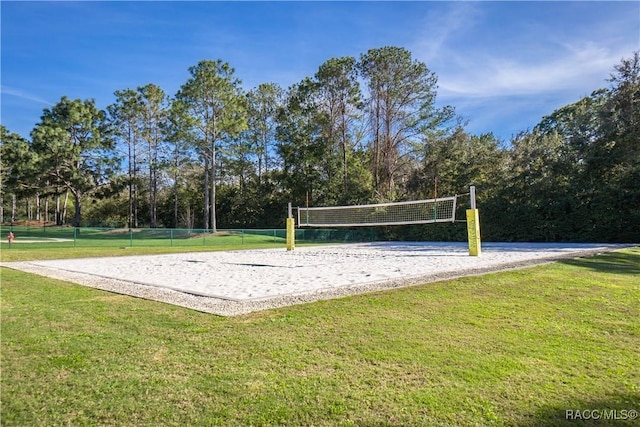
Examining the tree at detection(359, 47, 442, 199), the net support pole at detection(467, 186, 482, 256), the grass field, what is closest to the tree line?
Result: the tree at detection(359, 47, 442, 199)

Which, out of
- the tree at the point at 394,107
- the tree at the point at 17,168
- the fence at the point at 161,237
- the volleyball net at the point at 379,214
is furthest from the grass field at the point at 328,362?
the tree at the point at 17,168

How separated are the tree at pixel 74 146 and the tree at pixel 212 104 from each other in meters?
11.7

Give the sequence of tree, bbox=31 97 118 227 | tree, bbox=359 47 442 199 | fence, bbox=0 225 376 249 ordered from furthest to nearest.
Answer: tree, bbox=31 97 118 227 < tree, bbox=359 47 442 199 < fence, bbox=0 225 376 249

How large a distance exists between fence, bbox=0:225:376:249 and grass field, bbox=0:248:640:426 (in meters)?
16.0

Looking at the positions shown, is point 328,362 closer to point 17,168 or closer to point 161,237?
point 161,237

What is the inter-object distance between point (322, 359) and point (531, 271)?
6.42 meters

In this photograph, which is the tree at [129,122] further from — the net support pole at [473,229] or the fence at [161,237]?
the net support pole at [473,229]

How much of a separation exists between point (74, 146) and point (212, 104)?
13946 millimetres

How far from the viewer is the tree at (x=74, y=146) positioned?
32.4 m

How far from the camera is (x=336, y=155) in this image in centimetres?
3123

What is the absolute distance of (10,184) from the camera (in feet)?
109

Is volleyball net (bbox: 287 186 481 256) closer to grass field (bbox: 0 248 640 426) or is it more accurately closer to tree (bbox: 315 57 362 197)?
tree (bbox: 315 57 362 197)

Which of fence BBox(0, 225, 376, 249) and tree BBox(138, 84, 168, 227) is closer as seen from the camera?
fence BBox(0, 225, 376, 249)

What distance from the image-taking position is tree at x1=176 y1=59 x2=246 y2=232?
94.5ft
